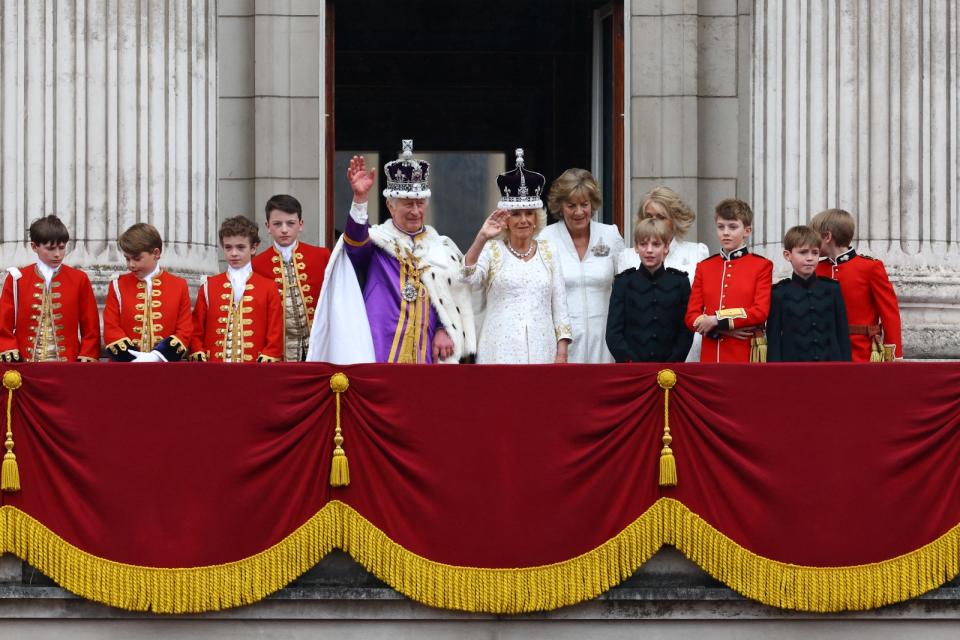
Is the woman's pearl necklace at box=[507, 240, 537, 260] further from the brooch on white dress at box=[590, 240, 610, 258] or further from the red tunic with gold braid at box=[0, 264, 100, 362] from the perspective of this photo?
the red tunic with gold braid at box=[0, 264, 100, 362]

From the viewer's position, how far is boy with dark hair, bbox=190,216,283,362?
10672mm

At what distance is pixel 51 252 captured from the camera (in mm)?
10797

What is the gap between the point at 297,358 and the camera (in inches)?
432

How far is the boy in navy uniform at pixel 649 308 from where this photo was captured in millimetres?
10289

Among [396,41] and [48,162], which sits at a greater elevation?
[396,41]

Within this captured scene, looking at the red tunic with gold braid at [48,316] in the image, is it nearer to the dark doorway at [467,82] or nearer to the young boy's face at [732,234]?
the young boy's face at [732,234]

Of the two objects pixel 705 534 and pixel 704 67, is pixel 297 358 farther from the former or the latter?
pixel 704 67

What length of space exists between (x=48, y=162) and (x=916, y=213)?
5.94m

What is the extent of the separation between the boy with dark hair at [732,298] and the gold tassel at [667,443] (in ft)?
3.11

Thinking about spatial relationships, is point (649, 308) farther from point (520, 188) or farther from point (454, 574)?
point (454, 574)

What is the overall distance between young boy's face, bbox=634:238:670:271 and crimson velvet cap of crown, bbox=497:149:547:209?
0.65 meters

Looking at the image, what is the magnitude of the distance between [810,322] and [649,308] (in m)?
0.89

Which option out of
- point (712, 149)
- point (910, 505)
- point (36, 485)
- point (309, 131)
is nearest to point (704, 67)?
point (712, 149)

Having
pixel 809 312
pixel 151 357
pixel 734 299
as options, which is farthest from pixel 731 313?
pixel 151 357
